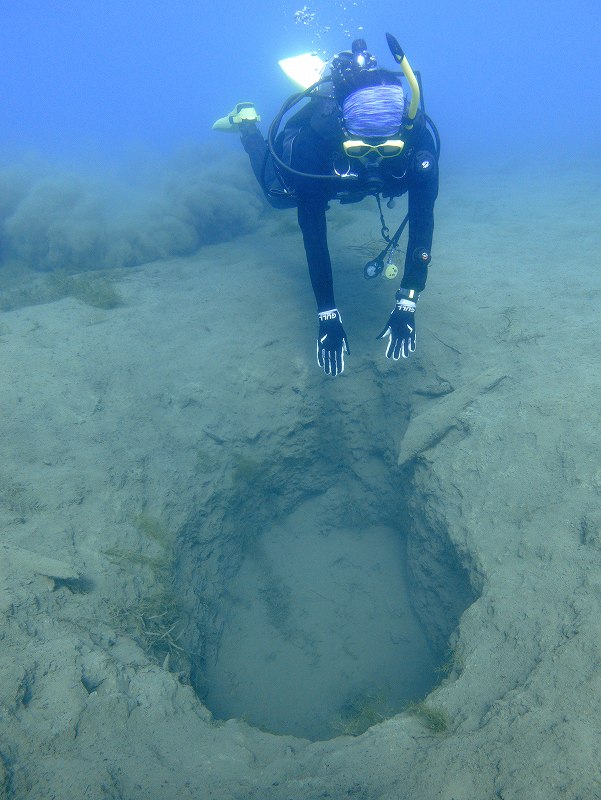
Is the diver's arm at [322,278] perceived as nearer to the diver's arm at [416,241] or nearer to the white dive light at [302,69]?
the diver's arm at [416,241]

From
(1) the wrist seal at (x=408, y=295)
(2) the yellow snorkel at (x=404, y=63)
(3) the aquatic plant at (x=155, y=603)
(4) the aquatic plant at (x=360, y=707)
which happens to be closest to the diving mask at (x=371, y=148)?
(2) the yellow snorkel at (x=404, y=63)

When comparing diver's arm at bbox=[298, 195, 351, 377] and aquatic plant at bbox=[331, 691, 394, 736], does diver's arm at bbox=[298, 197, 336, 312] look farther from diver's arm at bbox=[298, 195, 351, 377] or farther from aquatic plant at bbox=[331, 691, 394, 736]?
aquatic plant at bbox=[331, 691, 394, 736]

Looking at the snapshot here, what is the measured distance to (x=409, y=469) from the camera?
4504 mm

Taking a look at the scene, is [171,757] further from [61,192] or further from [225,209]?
[61,192]

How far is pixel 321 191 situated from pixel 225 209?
526 centimetres

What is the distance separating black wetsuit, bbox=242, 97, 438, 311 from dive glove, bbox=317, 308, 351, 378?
0.38 feet

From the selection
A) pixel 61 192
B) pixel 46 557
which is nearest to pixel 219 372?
pixel 46 557

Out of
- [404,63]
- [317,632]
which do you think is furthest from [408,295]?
[317,632]

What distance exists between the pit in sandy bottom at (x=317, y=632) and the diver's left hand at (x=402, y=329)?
2.41 m

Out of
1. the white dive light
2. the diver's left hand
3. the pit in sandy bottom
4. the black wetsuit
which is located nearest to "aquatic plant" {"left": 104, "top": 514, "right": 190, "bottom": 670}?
the pit in sandy bottom

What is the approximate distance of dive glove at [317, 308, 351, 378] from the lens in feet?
14.6

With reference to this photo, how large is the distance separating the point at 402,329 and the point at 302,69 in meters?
6.19

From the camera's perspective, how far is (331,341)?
4.50 meters

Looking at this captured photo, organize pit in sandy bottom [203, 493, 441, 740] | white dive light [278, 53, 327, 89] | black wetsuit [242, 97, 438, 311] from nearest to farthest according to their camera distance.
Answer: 1. black wetsuit [242, 97, 438, 311]
2. pit in sandy bottom [203, 493, 441, 740]
3. white dive light [278, 53, 327, 89]
